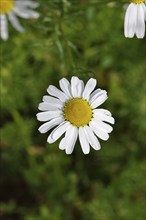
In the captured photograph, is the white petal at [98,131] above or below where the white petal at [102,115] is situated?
below

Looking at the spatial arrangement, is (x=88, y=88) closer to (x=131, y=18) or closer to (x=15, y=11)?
(x=131, y=18)

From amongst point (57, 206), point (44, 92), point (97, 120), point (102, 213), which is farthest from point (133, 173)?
point (97, 120)

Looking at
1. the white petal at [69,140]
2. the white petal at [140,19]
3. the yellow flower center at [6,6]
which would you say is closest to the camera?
the white petal at [69,140]

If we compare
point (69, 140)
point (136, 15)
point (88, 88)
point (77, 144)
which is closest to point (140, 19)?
point (136, 15)

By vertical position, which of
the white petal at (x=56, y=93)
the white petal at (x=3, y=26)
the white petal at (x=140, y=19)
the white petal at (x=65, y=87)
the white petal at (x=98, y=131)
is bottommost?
the white petal at (x=98, y=131)

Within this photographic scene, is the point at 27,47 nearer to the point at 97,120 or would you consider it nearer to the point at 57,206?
the point at 57,206

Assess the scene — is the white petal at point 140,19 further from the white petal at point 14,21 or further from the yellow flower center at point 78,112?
the white petal at point 14,21

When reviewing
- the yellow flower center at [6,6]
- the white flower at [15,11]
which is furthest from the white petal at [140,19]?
the yellow flower center at [6,6]

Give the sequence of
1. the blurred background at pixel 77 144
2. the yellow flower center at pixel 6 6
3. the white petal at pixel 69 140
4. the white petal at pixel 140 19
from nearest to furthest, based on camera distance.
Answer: the white petal at pixel 69 140, the white petal at pixel 140 19, the yellow flower center at pixel 6 6, the blurred background at pixel 77 144
